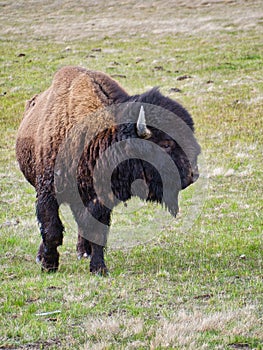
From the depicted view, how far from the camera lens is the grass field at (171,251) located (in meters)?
4.93

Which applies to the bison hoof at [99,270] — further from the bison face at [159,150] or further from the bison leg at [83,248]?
the bison leg at [83,248]

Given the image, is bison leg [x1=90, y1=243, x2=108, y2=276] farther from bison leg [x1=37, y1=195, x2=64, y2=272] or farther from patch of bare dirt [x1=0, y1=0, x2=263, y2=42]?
patch of bare dirt [x1=0, y1=0, x2=263, y2=42]

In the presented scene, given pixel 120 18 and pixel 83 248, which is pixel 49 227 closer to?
pixel 83 248

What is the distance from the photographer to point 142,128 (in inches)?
265

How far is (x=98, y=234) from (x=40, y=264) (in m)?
1.26

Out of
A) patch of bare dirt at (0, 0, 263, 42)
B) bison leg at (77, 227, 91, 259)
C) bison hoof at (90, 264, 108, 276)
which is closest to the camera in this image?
bison hoof at (90, 264, 108, 276)

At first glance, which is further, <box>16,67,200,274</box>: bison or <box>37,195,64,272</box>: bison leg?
<box>37,195,64,272</box>: bison leg

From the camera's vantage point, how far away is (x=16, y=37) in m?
38.8

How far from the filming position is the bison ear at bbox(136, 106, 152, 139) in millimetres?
6623

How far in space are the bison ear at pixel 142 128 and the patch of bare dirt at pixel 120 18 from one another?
31.1m

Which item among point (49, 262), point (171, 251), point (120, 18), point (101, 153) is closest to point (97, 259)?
point (49, 262)

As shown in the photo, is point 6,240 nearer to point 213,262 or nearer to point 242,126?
point 213,262

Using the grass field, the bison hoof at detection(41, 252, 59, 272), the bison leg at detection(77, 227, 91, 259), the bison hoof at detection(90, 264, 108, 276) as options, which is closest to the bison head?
the bison hoof at detection(90, 264, 108, 276)

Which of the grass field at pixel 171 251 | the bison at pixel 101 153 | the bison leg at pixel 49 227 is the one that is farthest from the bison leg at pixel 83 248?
the bison leg at pixel 49 227
